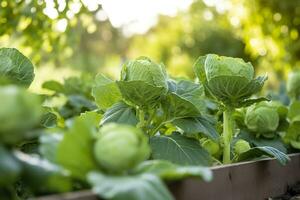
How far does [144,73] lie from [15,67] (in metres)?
0.37

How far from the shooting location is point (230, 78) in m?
1.48

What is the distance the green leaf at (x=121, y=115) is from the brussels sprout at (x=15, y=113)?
0.58 metres

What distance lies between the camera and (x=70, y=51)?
3936mm

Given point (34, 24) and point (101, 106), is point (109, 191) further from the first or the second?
point (34, 24)

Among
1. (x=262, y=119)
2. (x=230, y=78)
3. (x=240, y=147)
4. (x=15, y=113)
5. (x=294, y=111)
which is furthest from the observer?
(x=294, y=111)

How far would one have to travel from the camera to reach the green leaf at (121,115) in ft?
4.75

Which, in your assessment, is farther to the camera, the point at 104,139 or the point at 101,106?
the point at 101,106

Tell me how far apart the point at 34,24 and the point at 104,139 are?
2360 millimetres

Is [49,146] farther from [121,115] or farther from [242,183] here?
[242,183]

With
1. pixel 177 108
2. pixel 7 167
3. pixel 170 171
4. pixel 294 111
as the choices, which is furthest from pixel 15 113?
pixel 294 111

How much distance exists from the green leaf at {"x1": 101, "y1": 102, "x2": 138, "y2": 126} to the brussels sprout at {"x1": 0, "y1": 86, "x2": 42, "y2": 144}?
58 centimetres

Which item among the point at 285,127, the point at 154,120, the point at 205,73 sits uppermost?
the point at 205,73

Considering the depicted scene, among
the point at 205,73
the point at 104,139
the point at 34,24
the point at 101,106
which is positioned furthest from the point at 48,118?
the point at 34,24

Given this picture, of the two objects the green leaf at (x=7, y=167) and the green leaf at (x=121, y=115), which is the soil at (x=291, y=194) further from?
the green leaf at (x=7, y=167)
